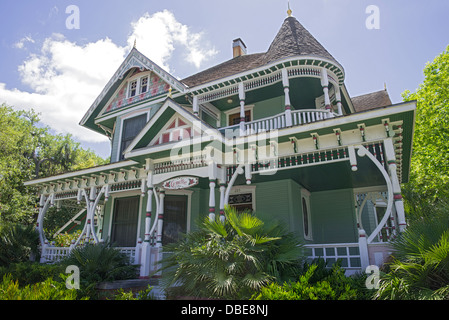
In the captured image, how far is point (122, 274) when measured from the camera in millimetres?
8789

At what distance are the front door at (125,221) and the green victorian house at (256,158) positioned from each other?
48 millimetres

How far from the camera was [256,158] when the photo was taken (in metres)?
8.49

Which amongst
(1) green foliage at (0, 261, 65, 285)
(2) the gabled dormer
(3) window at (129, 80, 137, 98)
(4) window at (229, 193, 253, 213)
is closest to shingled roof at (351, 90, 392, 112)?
(4) window at (229, 193, 253, 213)

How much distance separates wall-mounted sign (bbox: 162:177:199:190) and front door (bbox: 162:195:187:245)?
2.62m

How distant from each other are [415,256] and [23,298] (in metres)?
6.43

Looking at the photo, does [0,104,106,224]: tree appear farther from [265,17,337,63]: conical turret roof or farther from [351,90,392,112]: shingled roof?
[351,90,392,112]: shingled roof

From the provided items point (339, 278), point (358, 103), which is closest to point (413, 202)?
point (358, 103)

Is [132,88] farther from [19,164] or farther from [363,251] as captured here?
[19,164]

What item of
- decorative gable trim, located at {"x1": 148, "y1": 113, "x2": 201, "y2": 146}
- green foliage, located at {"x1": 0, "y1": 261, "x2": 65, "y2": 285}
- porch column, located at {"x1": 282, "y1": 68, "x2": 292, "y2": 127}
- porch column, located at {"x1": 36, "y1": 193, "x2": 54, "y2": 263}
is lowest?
green foliage, located at {"x1": 0, "y1": 261, "x2": 65, "y2": 285}

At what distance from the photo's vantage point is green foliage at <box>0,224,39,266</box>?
37.5 ft

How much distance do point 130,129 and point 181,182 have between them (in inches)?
260

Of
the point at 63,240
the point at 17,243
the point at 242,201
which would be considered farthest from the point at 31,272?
the point at 63,240

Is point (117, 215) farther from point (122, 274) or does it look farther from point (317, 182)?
point (317, 182)

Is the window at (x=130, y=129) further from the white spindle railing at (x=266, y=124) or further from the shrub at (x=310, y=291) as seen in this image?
the shrub at (x=310, y=291)
